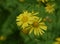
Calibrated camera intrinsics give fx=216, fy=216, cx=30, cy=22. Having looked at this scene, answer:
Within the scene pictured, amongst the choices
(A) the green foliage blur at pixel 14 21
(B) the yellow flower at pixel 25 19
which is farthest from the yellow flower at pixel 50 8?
(B) the yellow flower at pixel 25 19

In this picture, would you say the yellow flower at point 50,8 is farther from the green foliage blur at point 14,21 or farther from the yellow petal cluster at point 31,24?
the yellow petal cluster at point 31,24

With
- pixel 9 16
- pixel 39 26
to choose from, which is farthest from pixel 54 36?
pixel 9 16

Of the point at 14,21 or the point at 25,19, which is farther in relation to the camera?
the point at 14,21

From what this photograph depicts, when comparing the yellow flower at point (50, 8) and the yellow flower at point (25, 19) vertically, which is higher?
the yellow flower at point (50, 8)

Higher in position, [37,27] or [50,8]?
[50,8]

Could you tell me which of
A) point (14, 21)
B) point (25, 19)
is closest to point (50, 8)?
point (14, 21)

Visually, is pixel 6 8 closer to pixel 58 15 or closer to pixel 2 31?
pixel 2 31

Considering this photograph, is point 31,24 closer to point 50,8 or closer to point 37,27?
point 37,27

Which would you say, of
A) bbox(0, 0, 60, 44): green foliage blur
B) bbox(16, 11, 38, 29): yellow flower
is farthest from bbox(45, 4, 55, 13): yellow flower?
bbox(16, 11, 38, 29): yellow flower
